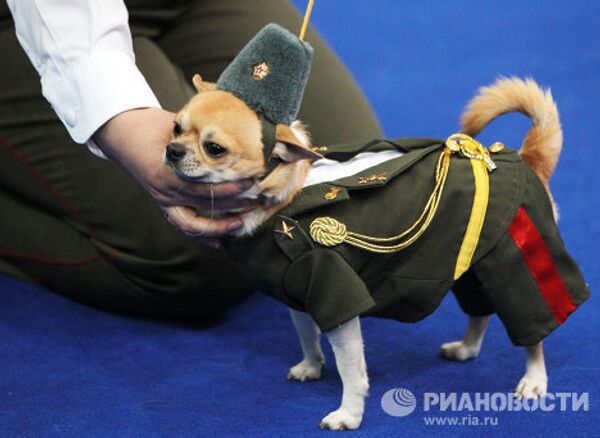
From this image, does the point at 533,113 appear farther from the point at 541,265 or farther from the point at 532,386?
the point at 532,386

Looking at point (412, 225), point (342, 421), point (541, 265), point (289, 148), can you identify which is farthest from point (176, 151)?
point (541, 265)

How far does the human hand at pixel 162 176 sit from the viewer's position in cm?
117

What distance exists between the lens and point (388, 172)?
1.26 m

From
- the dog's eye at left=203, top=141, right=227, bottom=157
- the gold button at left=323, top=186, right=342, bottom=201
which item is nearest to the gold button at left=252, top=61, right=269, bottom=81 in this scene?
the dog's eye at left=203, top=141, right=227, bottom=157

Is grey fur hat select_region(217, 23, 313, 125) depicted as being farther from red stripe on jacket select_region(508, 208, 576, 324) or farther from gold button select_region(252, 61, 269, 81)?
red stripe on jacket select_region(508, 208, 576, 324)

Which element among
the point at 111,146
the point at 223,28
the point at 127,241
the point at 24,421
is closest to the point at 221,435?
the point at 24,421

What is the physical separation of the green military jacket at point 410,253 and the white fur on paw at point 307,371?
179 millimetres

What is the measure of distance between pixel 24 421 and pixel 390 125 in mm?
1496

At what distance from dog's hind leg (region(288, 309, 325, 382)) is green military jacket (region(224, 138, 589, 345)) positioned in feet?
0.47

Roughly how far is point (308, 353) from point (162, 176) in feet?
1.44

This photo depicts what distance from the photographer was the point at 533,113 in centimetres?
138

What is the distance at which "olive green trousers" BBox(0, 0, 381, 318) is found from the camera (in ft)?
5.50

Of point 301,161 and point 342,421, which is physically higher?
point 301,161

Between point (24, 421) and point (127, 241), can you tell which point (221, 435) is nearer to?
point (24, 421)
